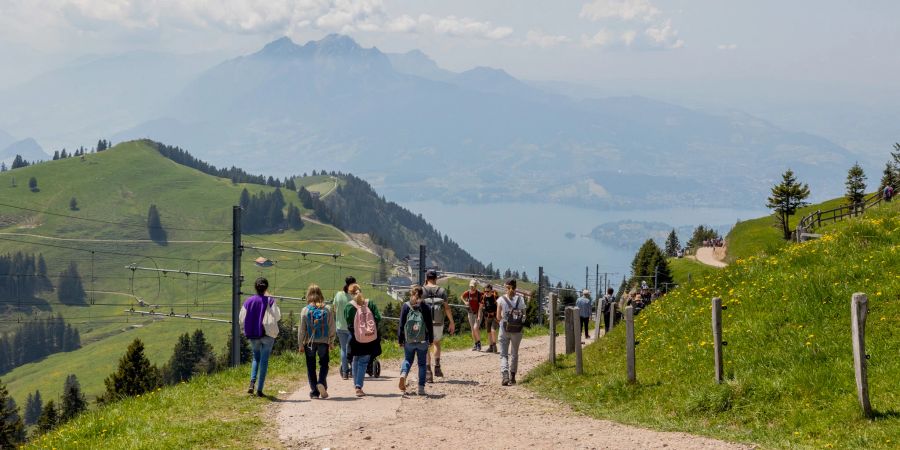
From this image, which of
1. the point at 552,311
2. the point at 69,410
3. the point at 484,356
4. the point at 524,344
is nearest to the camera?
the point at 552,311

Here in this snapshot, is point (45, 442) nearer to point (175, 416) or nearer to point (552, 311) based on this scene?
point (175, 416)

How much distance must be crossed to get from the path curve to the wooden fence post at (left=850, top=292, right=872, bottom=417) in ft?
299

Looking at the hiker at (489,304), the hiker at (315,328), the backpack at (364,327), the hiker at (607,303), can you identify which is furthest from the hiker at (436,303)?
the hiker at (607,303)

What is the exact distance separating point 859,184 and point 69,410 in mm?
102482

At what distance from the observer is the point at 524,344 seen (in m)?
33.6

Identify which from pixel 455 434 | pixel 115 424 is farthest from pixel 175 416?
pixel 455 434

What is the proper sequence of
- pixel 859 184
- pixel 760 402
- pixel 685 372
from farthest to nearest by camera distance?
pixel 859 184 < pixel 685 372 < pixel 760 402

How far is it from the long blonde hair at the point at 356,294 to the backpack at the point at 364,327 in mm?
135

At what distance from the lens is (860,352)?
41.0 ft

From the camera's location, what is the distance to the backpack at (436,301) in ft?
66.4

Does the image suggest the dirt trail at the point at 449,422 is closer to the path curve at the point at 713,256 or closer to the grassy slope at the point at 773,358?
the grassy slope at the point at 773,358

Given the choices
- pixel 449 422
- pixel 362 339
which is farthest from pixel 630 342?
pixel 362 339

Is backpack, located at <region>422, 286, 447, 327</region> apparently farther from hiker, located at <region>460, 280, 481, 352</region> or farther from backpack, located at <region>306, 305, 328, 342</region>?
hiker, located at <region>460, 280, 481, 352</region>

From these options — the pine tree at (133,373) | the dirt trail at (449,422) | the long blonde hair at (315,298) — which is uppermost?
the long blonde hair at (315,298)
